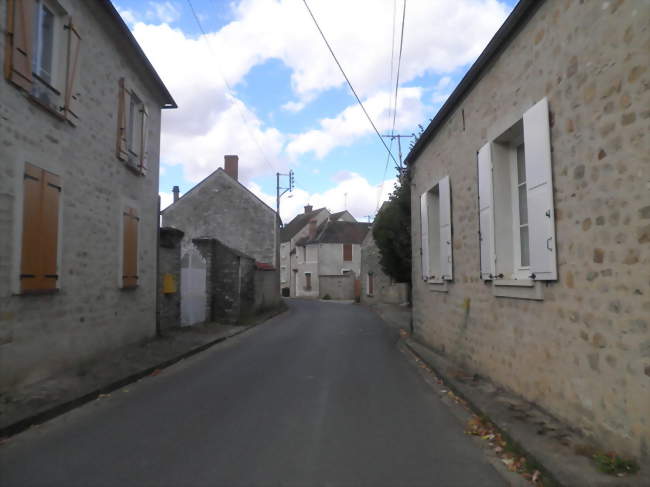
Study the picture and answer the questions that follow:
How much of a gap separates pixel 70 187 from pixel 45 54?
1.91 metres

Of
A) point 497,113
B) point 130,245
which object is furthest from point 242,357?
point 497,113

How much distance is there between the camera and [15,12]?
6621 millimetres

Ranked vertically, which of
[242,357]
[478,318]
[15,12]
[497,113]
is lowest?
[242,357]

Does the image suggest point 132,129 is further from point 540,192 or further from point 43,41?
point 540,192

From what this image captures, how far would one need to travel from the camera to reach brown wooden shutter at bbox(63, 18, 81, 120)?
26.6 feet

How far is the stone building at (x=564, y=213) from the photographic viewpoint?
13.2ft

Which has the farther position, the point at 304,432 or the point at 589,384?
the point at 304,432

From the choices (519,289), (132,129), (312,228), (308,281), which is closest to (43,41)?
(132,129)

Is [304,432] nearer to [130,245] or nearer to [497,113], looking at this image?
[497,113]

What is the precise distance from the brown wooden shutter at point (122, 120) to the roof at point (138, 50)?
763 mm

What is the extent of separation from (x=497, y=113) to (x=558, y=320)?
3001mm

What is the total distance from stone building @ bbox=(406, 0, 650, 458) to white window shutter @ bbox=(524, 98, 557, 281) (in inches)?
0.8

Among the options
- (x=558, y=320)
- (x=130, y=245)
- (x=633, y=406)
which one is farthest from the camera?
(x=130, y=245)

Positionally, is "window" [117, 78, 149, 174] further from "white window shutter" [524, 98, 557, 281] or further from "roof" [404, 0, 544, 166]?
"white window shutter" [524, 98, 557, 281]
